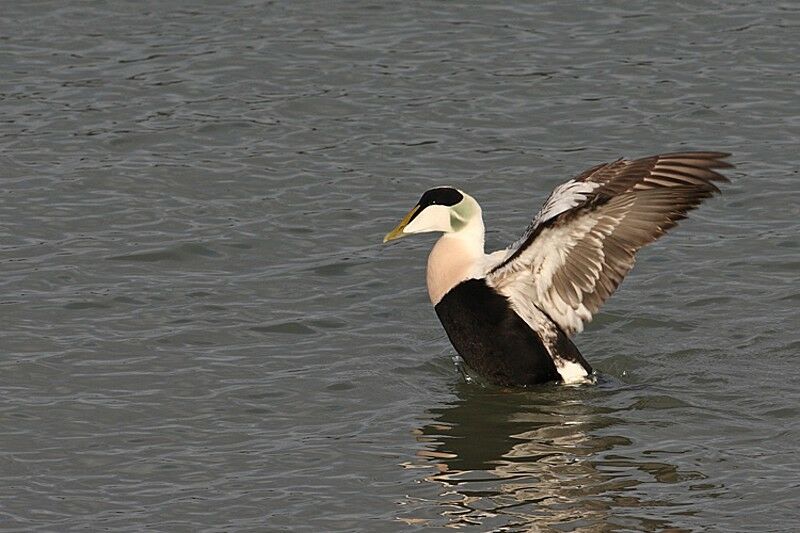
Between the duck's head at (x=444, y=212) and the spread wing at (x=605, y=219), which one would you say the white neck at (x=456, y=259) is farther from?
the spread wing at (x=605, y=219)

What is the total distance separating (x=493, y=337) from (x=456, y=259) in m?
0.55

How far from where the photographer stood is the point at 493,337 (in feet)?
33.7

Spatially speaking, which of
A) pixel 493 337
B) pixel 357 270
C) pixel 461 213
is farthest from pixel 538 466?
pixel 357 270

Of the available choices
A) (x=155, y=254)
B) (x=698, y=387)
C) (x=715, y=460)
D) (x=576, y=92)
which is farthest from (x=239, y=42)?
(x=715, y=460)

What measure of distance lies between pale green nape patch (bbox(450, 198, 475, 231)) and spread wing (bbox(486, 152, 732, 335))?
54 centimetres

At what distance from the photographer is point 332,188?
45.0 feet

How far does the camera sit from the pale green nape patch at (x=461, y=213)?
10.5 metres

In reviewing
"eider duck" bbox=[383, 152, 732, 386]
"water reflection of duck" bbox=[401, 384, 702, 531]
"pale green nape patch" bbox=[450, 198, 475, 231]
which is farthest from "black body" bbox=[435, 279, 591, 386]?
"pale green nape patch" bbox=[450, 198, 475, 231]

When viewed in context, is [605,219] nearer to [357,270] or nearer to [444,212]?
[444,212]

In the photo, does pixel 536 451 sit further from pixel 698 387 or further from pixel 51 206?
pixel 51 206

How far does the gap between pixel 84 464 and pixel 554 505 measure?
8.41 feet

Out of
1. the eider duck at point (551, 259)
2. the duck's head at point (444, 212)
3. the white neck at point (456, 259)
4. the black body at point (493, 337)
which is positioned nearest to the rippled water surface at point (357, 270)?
the black body at point (493, 337)

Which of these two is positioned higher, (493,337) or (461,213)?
(461,213)

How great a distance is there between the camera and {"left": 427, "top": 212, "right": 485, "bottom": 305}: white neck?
407 inches
